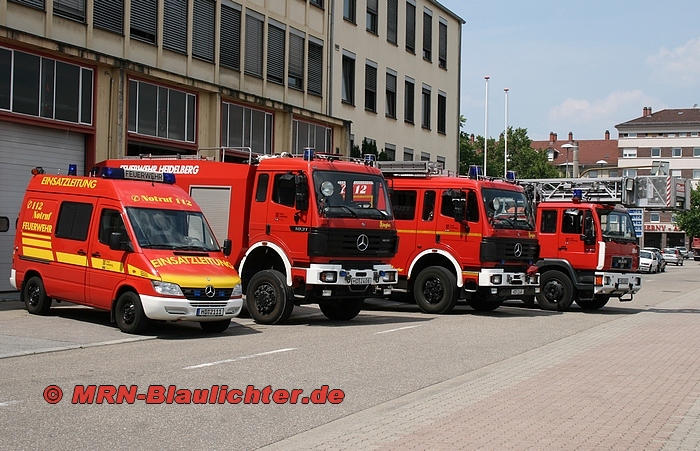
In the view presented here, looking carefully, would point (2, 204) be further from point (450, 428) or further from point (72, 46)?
point (450, 428)

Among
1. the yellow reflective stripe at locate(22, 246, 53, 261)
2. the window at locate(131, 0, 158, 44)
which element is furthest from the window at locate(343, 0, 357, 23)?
the yellow reflective stripe at locate(22, 246, 53, 261)

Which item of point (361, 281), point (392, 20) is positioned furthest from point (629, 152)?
point (361, 281)

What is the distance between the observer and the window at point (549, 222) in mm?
23328

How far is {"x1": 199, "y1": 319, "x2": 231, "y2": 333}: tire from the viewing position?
15.2 m

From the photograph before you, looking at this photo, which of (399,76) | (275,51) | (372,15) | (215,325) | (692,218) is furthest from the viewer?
(692,218)

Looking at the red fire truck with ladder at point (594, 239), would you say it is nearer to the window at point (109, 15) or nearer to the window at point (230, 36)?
the window at point (230, 36)

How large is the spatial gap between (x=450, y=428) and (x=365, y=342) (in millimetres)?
6552

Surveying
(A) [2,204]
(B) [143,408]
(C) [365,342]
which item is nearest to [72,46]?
(A) [2,204]

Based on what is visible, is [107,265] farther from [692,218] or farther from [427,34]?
[692,218]

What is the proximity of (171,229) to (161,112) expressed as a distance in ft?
34.7

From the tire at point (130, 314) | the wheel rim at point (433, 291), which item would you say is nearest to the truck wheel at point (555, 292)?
the wheel rim at point (433, 291)

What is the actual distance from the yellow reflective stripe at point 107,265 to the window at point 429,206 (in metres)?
8.02

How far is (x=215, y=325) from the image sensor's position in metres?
15.3

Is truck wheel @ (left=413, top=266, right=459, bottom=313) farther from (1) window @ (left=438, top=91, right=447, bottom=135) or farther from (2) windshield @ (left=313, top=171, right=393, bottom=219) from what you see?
(1) window @ (left=438, top=91, right=447, bottom=135)
